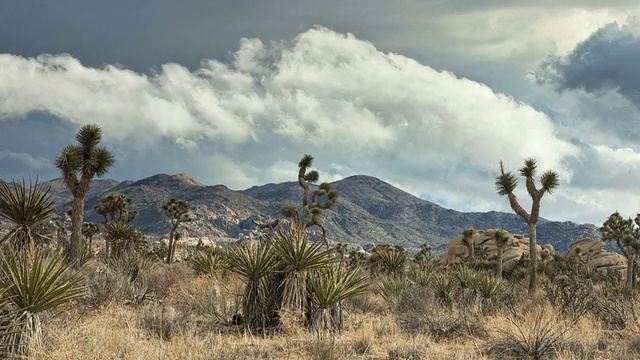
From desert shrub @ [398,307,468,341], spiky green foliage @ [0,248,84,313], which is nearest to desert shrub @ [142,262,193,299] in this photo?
spiky green foliage @ [0,248,84,313]

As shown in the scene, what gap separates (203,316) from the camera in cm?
1209

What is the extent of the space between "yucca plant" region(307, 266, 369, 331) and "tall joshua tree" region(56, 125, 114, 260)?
15.6 metres

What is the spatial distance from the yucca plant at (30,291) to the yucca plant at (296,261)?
4197 millimetres

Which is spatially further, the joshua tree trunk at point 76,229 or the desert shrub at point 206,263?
the joshua tree trunk at point 76,229

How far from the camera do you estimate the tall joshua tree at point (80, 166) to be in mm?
23062

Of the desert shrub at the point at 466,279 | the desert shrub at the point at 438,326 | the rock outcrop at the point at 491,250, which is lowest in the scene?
the desert shrub at the point at 438,326

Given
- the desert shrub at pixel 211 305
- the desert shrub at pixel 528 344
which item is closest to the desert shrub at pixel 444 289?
the desert shrub at pixel 528 344

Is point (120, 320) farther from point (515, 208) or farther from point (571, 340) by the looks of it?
point (515, 208)

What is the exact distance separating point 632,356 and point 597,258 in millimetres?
59438

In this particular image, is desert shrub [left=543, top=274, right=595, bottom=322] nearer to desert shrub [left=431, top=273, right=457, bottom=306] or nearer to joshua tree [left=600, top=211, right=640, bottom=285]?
desert shrub [left=431, top=273, right=457, bottom=306]

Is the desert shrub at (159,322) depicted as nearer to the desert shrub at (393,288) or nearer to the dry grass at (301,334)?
the dry grass at (301,334)

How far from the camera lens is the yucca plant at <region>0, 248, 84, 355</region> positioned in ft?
24.2

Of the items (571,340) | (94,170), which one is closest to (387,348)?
(571,340)

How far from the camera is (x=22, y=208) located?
14750mm
